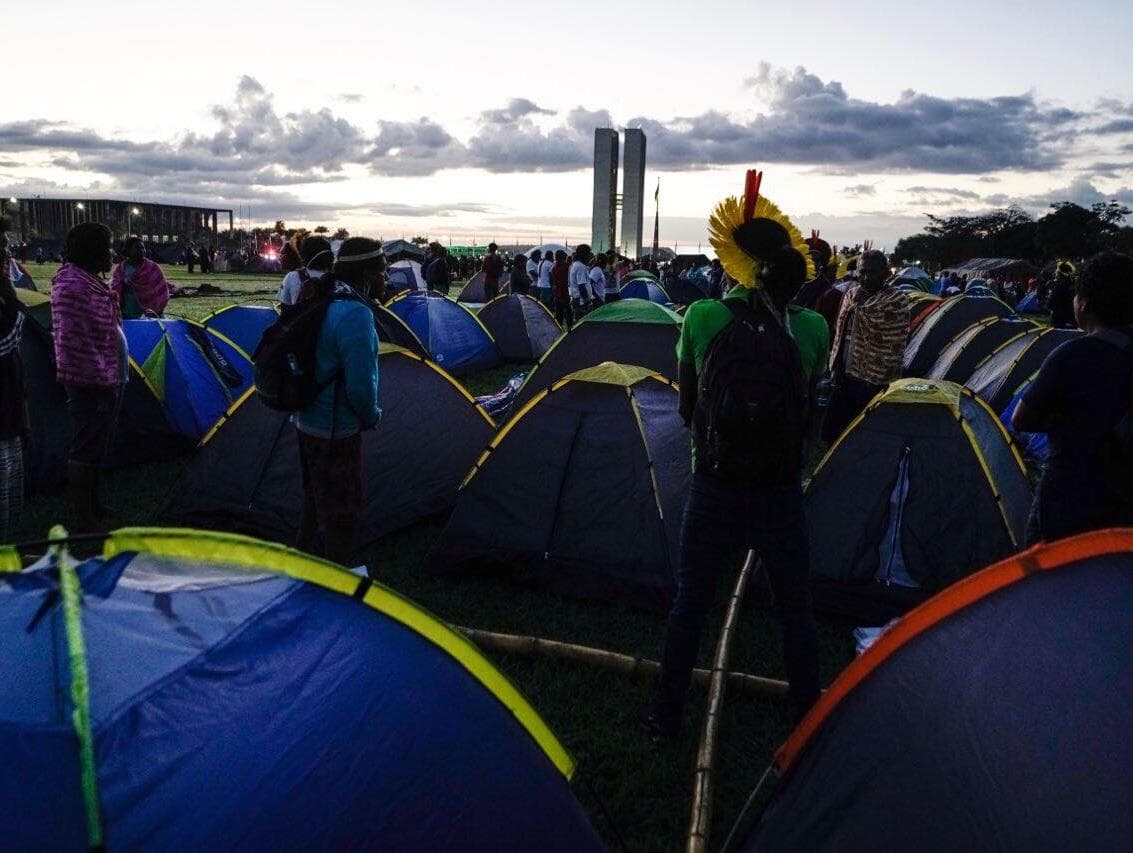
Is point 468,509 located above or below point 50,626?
below

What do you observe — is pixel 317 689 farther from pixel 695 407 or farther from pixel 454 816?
pixel 695 407

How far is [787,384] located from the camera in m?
2.87

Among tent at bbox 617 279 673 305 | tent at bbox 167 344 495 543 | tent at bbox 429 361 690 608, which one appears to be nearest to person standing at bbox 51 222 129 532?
tent at bbox 167 344 495 543

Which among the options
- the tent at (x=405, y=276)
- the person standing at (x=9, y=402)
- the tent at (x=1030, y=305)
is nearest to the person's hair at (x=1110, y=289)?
the person standing at (x=9, y=402)

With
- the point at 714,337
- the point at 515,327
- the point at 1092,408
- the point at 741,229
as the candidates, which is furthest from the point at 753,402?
the point at 515,327

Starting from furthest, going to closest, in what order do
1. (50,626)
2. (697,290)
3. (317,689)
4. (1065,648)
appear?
(697,290)
(1065,648)
(317,689)
(50,626)

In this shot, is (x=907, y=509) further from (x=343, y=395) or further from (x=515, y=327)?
(x=515, y=327)

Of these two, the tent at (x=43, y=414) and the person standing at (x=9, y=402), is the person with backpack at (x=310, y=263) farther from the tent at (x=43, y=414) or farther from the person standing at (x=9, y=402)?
→ the tent at (x=43, y=414)

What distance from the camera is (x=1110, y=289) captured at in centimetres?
306

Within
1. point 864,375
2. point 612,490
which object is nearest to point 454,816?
point 612,490

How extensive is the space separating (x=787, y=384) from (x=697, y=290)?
24.9 metres

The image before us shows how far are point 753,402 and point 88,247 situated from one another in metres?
4.29

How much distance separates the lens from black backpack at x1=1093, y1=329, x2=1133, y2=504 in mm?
3029

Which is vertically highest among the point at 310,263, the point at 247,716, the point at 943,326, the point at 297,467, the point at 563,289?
Result: the point at 563,289
